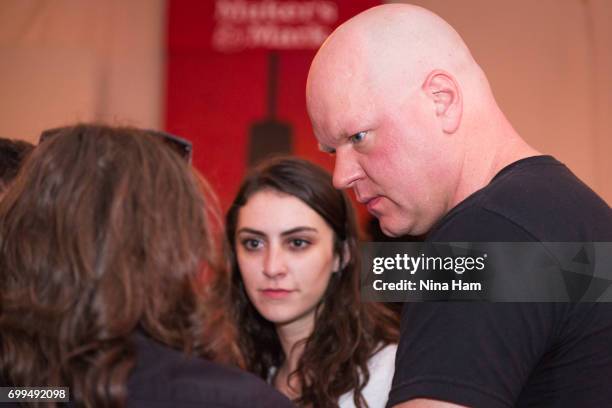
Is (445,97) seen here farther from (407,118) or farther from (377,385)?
(377,385)

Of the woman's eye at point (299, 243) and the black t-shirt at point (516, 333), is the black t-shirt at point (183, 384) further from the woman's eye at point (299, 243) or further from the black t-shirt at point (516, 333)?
the woman's eye at point (299, 243)

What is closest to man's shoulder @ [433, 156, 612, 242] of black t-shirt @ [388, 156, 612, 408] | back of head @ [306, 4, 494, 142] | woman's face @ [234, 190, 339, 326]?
black t-shirt @ [388, 156, 612, 408]

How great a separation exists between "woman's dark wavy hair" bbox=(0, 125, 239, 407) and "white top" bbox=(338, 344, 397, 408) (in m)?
1.11

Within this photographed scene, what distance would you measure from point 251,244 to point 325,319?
330 mm

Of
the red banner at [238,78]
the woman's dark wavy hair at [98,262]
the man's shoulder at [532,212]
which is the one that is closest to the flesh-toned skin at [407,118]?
the man's shoulder at [532,212]

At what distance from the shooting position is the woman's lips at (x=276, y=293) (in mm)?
2366

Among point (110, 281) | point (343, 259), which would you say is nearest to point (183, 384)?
point (110, 281)

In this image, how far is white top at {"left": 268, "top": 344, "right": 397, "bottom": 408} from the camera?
2178mm

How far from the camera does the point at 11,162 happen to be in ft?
5.38

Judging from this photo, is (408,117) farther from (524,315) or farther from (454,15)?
(454,15)

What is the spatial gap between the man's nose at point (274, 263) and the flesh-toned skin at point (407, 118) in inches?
33.8

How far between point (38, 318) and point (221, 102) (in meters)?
2.83

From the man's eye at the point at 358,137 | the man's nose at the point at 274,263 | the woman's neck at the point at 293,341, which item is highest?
the man's nose at the point at 274,263

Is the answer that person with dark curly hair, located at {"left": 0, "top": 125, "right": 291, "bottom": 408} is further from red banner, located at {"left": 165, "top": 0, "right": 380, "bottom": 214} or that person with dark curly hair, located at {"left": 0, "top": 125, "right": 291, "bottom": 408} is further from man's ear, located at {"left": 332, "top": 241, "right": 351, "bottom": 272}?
red banner, located at {"left": 165, "top": 0, "right": 380, "bottom": 214}
